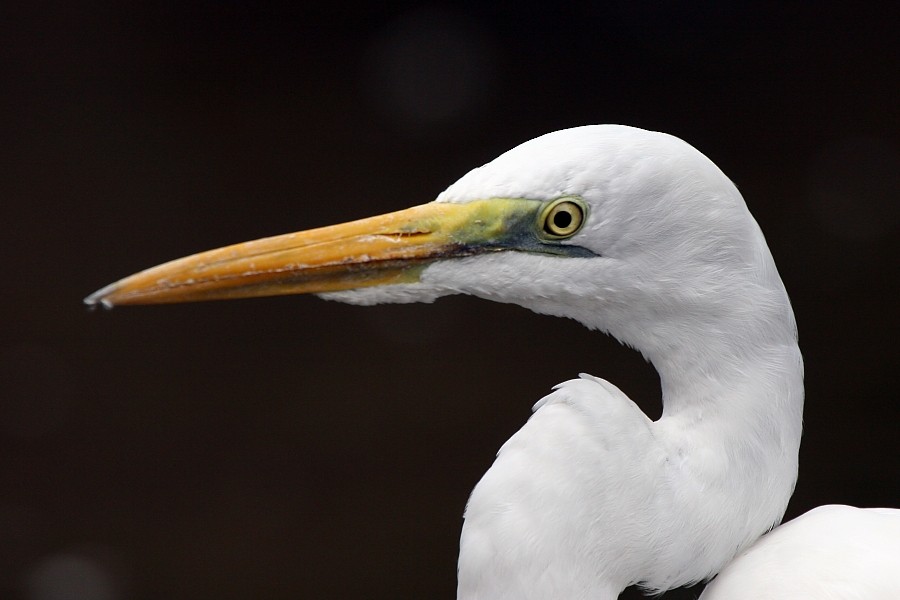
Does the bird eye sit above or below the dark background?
above

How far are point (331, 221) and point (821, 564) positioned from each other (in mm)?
2380

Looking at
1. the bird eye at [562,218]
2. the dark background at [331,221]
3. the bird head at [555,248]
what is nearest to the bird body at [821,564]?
the bird head at [555,248]

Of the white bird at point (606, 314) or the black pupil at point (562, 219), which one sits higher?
the black pupil at point (562, 219)

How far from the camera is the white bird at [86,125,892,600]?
37.0 inches

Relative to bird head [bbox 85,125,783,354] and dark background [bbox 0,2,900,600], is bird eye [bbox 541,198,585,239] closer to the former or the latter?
bird head [bbox 85,125,783,354]

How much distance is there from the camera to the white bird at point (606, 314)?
37.0 inches

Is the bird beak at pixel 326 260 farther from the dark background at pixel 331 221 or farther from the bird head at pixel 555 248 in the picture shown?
the dark background at pixel 331 221

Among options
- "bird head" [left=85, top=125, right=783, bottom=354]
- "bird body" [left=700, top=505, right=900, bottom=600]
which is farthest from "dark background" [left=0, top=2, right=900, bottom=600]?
"bird head" [left=85, top=125, right=783, bottom=354]

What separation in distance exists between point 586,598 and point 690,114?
248cm

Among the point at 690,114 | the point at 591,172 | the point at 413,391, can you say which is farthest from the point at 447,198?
the point at 690,114

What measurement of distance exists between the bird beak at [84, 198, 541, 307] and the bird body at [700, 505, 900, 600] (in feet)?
1.45

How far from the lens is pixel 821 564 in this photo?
1.04 meters

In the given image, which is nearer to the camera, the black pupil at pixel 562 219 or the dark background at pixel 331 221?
the black pupil at pixel 562 219

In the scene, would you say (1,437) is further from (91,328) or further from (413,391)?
(413,391)
